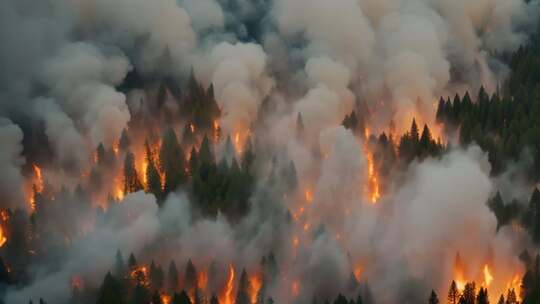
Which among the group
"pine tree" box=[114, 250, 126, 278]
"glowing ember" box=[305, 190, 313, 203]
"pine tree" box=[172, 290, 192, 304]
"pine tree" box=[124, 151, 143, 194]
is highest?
"pine tree" box=[124, 151, 143, 194]

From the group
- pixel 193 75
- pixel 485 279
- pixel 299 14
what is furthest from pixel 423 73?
pixel 485 279

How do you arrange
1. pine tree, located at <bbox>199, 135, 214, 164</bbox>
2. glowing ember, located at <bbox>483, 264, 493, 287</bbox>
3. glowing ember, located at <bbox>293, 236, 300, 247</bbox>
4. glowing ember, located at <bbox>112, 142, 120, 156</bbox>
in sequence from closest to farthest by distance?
Answer: 1. glowing ember, located at <bbox>483, 264, 493, 287</bbox>
2. glowing ember, located at <bbox>293, 236, 300, 247</bbox>
3. pine tree, located at <bbox>199, 135, 214, 164</bbox>
4. glowing ember, located at <bbox>112, 142, 120, 156</bbox>

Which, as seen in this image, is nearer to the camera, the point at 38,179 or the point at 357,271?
the point at 357,271

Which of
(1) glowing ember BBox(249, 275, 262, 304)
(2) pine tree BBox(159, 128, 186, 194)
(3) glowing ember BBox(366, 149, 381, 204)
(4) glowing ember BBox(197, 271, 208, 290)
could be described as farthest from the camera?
(3) glowing ember BBox(366, 149, 381, 204)

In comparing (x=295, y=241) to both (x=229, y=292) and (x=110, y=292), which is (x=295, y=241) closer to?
(x=229, y=292)

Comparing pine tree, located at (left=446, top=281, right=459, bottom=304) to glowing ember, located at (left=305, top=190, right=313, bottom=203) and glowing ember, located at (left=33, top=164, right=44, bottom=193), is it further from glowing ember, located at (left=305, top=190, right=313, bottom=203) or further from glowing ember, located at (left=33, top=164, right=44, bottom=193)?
glowing ember, located at (left=33, top=164, right=44, bottom=193)

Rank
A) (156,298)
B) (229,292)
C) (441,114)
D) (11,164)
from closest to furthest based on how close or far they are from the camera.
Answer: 1. (156,298)
2. (229,292)
3. (11,164)
4. (441,114)

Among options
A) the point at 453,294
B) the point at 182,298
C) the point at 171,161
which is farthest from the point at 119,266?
the point at 453,294

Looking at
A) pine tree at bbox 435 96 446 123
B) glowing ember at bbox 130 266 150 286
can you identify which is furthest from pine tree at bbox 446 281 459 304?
pine tree at bbox 435 96 446 123
